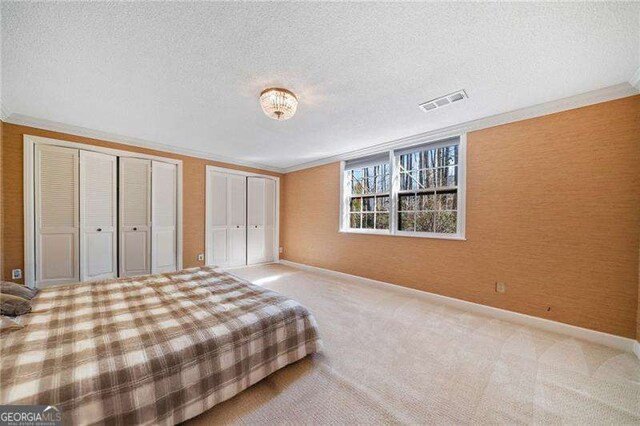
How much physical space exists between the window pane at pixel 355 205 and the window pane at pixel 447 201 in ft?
4.72

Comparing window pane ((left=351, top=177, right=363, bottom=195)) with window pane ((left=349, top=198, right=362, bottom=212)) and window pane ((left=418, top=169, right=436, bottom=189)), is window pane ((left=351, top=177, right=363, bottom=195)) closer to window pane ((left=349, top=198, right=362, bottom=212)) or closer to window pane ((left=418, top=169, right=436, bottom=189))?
window pane ((left=349, top=198, right=362, bottom=212))

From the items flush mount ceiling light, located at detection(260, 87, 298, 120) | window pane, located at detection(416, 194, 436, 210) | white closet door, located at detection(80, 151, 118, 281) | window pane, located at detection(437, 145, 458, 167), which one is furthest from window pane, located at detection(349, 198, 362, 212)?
white closet door, located at detection(80, 151, 118, 281)

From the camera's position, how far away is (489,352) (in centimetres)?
204

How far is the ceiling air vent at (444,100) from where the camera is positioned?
2.30 metres

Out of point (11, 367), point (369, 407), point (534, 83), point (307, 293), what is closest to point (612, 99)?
point (534, 83)

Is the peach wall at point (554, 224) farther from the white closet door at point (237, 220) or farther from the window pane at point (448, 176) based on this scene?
the white closet door at point (237, 220)

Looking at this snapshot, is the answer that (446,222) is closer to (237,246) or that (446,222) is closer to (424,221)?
(424,221)

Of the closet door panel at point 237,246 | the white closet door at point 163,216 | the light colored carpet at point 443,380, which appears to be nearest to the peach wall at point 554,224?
the light colored carpet at point 443,380

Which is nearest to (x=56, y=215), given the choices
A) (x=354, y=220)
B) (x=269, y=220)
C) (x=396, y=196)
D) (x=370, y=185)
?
(x=269, y=220)

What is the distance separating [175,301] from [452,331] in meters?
2.70

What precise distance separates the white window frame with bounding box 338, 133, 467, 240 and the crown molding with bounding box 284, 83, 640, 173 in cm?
7

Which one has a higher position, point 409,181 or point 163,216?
point 409,181

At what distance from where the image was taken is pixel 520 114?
2.64m

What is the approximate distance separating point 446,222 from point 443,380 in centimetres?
215
